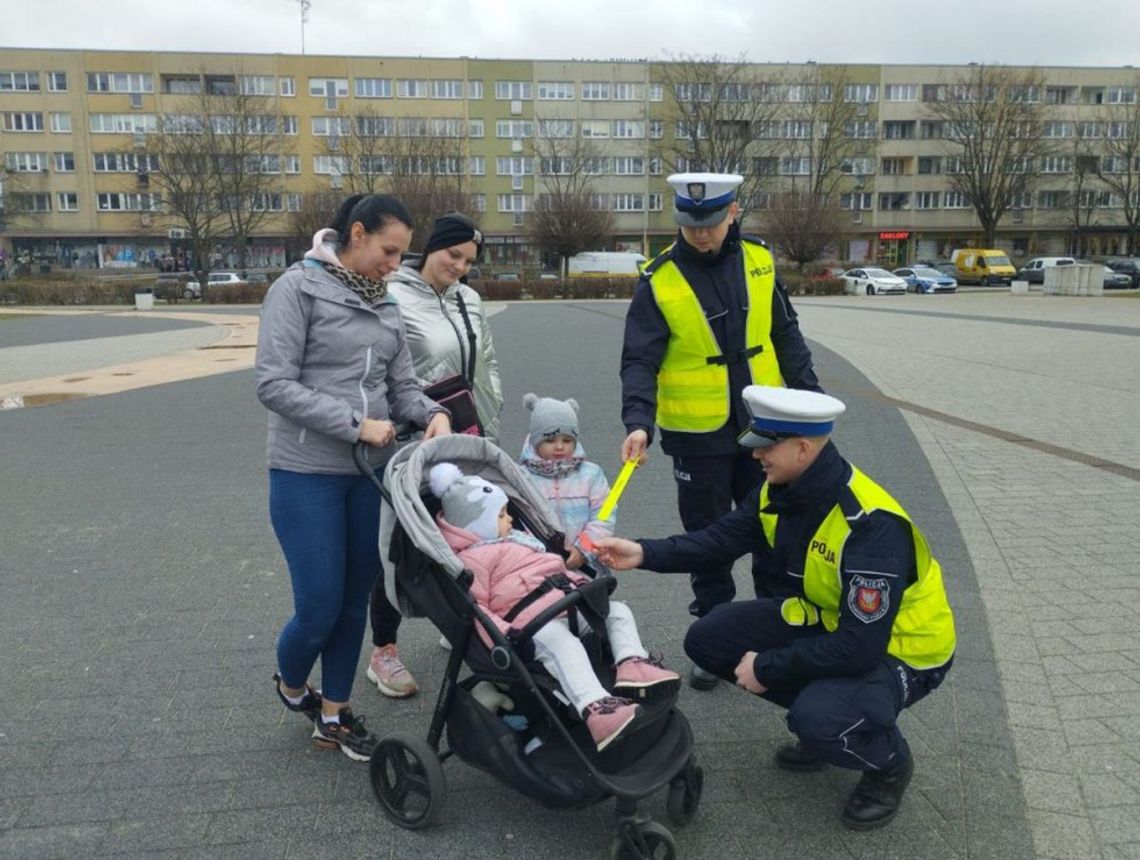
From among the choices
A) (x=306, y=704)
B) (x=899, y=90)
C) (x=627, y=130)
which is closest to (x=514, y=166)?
(x=627, y=130)

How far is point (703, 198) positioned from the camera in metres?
3.56

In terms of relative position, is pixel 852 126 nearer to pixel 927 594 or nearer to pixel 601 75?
pixel 601 75

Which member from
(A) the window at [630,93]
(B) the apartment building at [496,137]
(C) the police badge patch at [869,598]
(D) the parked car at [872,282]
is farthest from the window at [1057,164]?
(C) the police badge patch at [869,598]

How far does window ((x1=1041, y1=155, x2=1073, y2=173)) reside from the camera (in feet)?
233

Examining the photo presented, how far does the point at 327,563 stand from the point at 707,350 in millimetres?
1693

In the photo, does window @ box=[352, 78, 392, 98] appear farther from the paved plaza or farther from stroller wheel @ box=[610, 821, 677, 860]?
stroller wheel @ box=[610, 821, 677, 860]

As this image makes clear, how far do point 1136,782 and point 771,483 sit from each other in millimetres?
1558

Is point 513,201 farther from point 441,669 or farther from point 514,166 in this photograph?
point 441,669

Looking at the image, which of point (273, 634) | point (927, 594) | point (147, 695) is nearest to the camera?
point (927, 594)

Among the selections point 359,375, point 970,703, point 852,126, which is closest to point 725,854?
point 970,703

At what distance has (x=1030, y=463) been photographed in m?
7.73

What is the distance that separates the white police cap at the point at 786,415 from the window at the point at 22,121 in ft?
263

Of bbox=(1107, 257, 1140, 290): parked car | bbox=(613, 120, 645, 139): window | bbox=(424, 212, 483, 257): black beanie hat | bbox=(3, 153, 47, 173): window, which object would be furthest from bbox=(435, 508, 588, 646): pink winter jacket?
bbox=(3, 153, 47, 173): window

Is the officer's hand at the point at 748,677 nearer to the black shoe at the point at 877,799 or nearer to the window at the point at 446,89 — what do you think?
the black shoe at the point at 877,799
